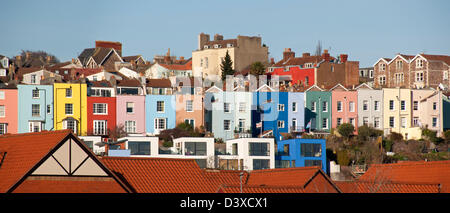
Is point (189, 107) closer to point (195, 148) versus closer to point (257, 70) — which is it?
point (195, 148)

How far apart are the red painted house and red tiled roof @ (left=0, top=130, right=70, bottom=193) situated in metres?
41.4

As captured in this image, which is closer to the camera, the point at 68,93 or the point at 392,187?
the point at 392,187

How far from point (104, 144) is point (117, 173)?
88.3 feet

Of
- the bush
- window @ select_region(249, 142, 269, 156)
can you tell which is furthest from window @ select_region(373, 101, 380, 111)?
window @ select_region(249, 142, 269, 156)

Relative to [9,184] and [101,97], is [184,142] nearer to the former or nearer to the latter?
[101,97]

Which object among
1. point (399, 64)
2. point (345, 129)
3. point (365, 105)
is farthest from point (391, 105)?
point (399, 64)

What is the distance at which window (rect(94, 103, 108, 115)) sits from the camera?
242ft

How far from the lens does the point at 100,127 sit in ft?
240

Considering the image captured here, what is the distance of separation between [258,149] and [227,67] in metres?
35.8

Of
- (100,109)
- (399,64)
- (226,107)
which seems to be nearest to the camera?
(100,109)

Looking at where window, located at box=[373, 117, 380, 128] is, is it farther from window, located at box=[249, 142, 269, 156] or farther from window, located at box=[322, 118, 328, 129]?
window, located at box=[249, 142, 269, 156]

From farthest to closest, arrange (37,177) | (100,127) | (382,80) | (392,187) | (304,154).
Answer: (382,80) → (100,127) → (304,154) → (392,187) → (37,177)

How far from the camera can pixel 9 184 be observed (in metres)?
27.4
